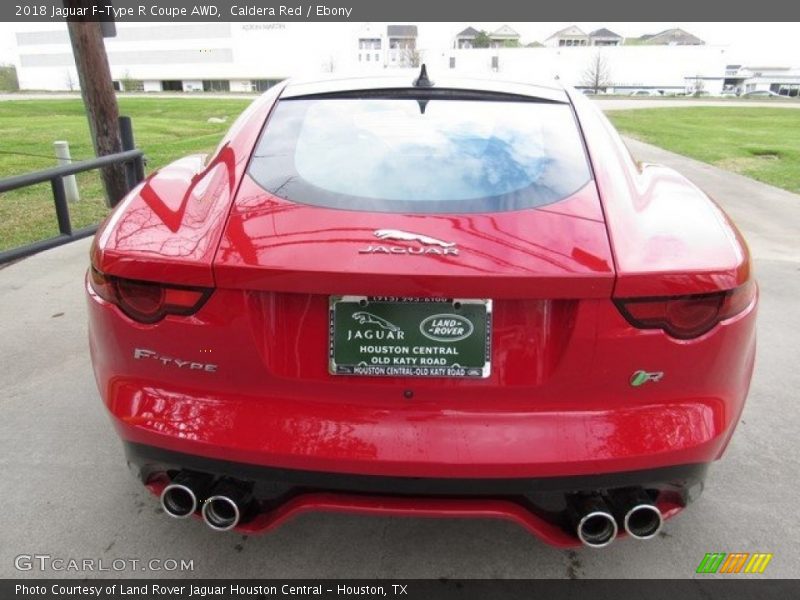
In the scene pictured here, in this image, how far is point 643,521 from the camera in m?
1.91

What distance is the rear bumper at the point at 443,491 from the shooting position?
180 centimetres

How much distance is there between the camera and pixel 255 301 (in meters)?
1.82

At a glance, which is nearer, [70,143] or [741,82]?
[70,143]

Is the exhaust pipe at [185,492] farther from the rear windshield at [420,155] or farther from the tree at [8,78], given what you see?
the tree at [8,78]

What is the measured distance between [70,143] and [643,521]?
18.5 meters

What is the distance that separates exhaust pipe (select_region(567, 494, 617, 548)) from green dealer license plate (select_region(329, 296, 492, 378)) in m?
0.48

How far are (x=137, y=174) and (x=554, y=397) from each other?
275 inches

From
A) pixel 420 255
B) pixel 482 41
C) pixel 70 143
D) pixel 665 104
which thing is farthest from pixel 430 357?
pixel 482 41

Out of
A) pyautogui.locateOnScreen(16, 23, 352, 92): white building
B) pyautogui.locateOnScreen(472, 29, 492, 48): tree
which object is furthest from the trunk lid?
pyautogui.locateOnScreen(472, 29, 492, 48): tree

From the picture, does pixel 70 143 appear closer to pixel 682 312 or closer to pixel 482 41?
pixel 682 312

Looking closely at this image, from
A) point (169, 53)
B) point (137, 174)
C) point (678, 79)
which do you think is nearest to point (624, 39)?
point (678, 79)

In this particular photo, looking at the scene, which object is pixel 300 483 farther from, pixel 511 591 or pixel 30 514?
pixel 30 514

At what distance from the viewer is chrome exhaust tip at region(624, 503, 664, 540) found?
1856 mm

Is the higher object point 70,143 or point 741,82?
point 70,143
